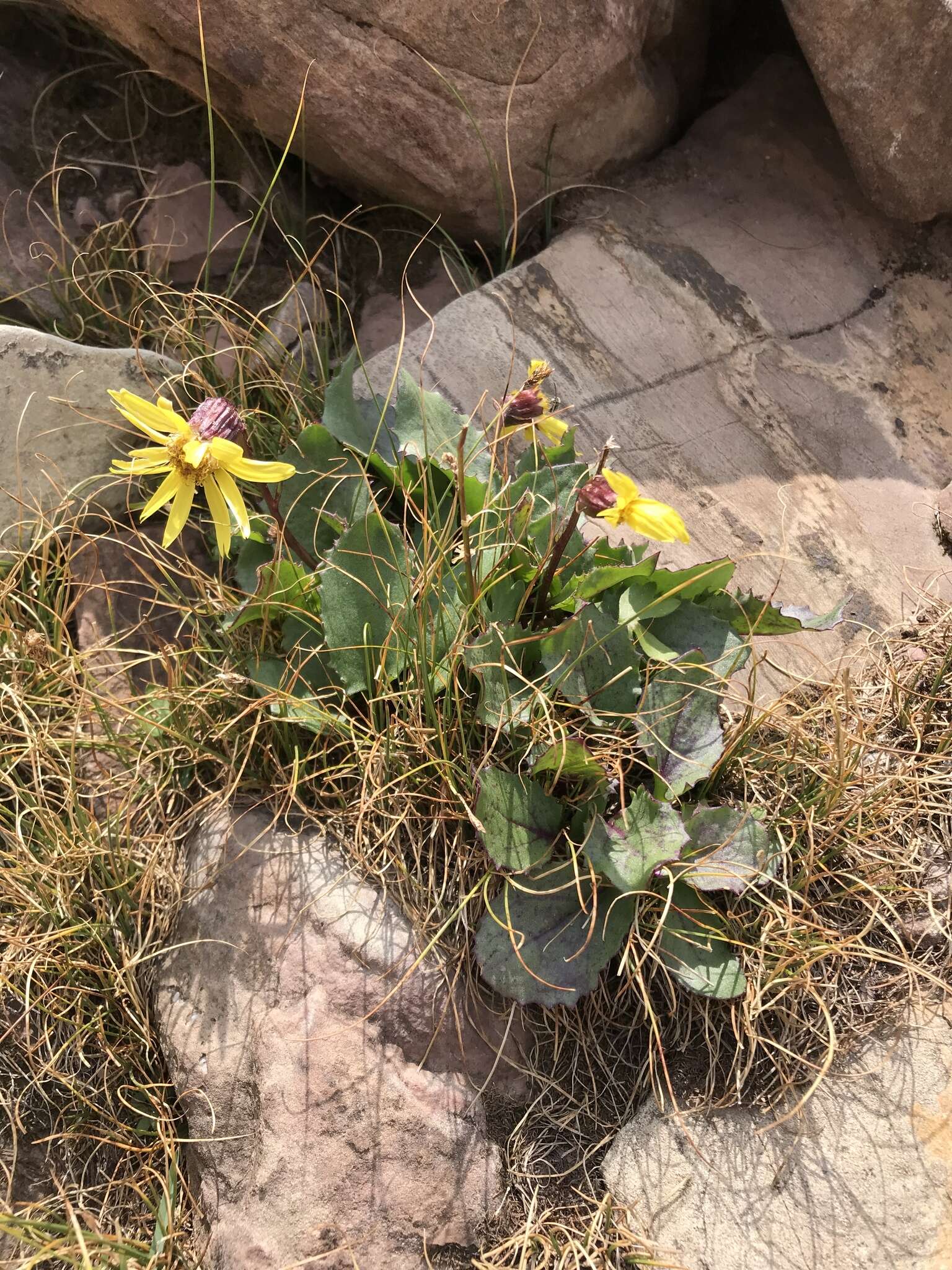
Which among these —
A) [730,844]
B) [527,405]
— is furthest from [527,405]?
[730,844]

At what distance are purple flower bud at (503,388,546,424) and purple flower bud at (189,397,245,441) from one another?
39cm

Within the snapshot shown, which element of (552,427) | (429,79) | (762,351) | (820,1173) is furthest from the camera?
(762,351)

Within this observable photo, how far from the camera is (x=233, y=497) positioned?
1.29 meters

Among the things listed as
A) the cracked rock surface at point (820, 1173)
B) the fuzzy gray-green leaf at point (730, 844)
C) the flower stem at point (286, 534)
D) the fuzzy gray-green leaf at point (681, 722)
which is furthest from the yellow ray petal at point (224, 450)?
the cracked rock surface at point (820, 1173)

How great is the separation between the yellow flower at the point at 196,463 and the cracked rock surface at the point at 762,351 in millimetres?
540

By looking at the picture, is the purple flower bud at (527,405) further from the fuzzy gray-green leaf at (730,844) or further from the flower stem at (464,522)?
the fuzzy gray-green leaf at (730,844)

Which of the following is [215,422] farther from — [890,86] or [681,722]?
[890,86]

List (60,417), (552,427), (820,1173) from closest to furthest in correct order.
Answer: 1. (820,1173)
2. (552,427)
3. (60,417)

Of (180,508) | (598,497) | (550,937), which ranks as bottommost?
(550,937)

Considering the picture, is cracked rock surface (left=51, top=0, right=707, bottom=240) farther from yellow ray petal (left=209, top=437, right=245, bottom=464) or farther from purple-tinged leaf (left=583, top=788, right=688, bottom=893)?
purple-tinged leaf (left=583, top=788, right=688, bottom=893)

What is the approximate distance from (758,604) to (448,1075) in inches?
32.3

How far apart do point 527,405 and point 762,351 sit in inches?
28.9

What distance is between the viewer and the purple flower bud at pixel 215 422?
1286mm

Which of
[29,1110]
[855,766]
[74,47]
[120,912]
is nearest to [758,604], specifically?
[855,766]
